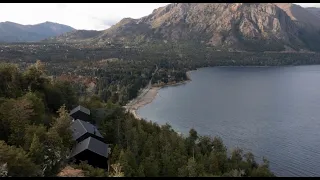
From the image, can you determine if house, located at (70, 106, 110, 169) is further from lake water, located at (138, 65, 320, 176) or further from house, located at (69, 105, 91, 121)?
lake water, located at (138, 65, 320, 176)

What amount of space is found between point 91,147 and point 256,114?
5743 centimetres

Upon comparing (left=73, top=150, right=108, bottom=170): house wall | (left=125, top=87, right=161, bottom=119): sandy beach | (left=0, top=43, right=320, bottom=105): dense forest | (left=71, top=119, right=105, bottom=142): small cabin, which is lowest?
(left=125, top=87, right=161, bottom=119): sandy beach

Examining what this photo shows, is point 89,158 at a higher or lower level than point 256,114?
higher

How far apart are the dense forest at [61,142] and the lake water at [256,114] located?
12.2 m

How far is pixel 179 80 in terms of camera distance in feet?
394

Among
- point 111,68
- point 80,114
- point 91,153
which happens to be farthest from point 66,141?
point 111,68

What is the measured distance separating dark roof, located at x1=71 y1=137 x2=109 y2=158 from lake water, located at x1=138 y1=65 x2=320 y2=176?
2510cm

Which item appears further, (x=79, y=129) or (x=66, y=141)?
(x=79, y=129)

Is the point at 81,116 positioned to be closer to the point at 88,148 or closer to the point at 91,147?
the point at 91,147

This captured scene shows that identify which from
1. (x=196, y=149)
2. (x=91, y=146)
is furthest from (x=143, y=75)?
(x=91, y=146)

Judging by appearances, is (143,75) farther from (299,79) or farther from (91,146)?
(91,146)

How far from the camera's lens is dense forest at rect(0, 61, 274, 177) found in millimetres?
17219

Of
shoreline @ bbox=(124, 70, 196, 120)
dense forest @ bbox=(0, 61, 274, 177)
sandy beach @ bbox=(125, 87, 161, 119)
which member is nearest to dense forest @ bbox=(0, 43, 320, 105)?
shoreline @ bbox=(124, 70, 196, 120)

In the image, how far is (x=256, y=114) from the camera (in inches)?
2918
